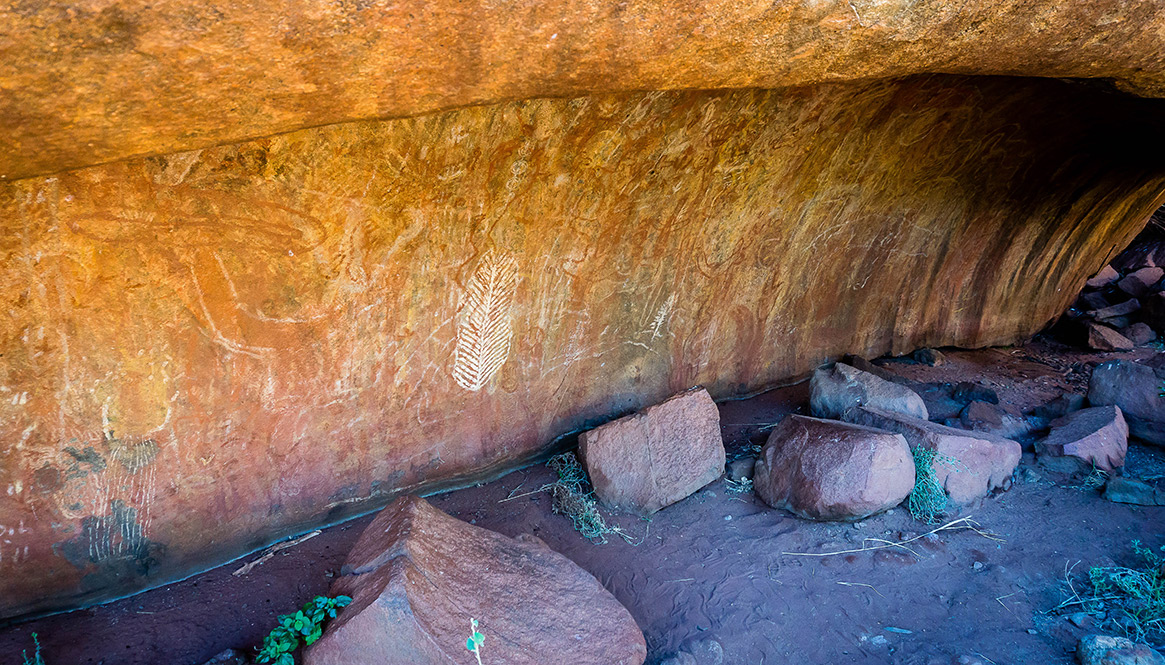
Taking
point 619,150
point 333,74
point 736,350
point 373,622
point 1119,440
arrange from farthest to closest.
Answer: point 736,350 → point 1119,440 → point 619,150 → point 373,622 → point 333,74

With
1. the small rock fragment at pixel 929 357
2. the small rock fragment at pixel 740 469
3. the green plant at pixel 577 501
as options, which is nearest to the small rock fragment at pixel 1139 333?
the small rock fragment at pixel 929 357

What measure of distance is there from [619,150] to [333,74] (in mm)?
2105

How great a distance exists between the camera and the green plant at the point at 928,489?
4.02 metres

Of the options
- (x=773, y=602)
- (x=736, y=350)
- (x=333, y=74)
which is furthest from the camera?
(x=736, y=350)

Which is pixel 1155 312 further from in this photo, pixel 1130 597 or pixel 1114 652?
pixel 1114 652

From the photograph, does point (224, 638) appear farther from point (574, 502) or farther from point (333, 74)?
point (333, 74)

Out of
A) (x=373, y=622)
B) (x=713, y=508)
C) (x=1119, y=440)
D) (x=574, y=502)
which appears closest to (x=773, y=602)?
(x=713, y=508)

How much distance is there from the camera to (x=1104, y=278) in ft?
34.4

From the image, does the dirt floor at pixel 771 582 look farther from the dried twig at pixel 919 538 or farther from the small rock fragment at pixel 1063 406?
the small rock fragment at pixel 1063 406

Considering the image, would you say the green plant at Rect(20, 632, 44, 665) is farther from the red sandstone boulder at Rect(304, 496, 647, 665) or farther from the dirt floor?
the red sandstone boulder at Rect(304, 496, 647, 665)

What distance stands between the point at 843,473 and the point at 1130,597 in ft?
4.56

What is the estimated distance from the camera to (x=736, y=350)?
5.59 meters

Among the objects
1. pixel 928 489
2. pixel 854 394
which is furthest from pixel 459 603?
pixel 854 394

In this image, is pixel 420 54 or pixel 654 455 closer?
pixel 420 54
